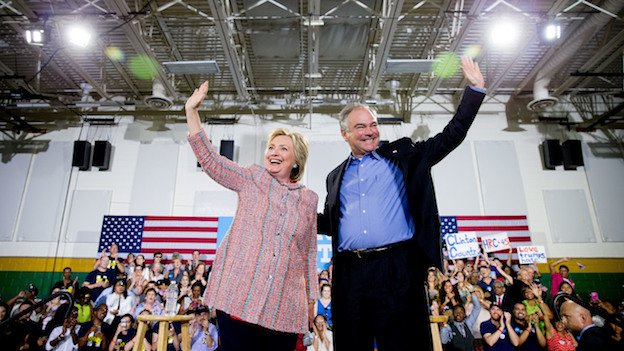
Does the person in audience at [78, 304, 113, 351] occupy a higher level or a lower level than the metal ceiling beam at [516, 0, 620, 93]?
lower

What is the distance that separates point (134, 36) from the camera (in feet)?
23.2

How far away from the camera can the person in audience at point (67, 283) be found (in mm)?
7226

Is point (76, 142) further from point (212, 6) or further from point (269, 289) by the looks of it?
point (269, 289)

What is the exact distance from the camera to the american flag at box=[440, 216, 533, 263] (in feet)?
29.3

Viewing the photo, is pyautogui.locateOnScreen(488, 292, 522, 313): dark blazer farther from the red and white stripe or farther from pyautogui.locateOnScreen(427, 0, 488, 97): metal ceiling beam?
the red and white stripe

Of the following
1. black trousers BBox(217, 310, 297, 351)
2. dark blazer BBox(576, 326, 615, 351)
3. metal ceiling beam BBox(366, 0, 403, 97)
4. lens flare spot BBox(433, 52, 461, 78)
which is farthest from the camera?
lens flare spot BBox(433, 52, 461, 78)

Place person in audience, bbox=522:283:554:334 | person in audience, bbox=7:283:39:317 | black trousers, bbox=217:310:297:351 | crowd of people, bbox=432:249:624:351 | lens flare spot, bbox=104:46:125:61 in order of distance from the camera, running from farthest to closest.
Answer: lens flare spot, bbox=104:46:125:61 → person in audience, bbox=7:283:39:317 → person in audience, bbox=522:283:554:334 → crowd of people, bbox=432:249:624:351 → black trousers, bbox=217:310:297:351

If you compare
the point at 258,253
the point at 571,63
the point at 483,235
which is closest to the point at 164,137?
the point at 483,235

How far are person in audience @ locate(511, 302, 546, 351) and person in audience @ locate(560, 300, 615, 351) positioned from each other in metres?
2.43

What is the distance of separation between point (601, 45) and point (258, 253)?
33.5ft

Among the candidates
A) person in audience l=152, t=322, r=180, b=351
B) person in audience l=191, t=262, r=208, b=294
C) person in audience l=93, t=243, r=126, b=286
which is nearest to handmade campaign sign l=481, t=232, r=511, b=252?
person in audience l=191, t=262, r=208, b=294

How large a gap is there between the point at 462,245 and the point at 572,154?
4434 mm

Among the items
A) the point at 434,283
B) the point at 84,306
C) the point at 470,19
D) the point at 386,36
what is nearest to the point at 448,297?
the point at 434,283

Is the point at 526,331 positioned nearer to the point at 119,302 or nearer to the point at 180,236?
the point at 119,302
